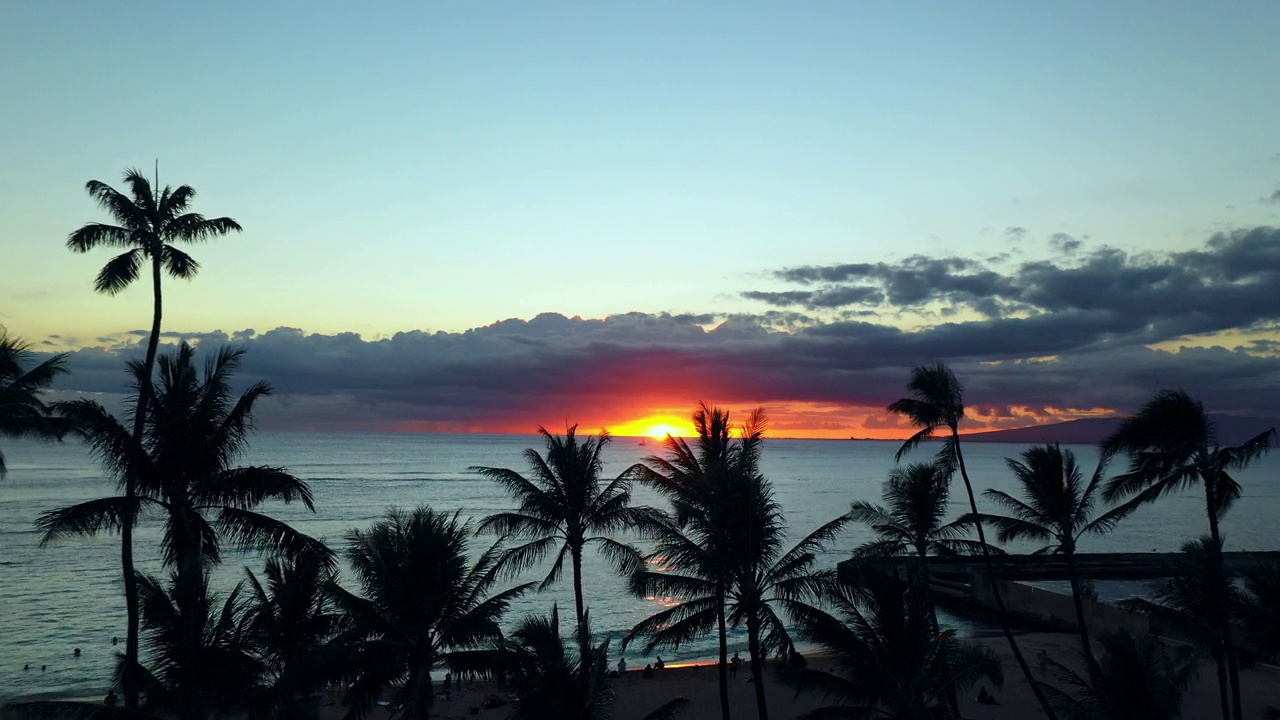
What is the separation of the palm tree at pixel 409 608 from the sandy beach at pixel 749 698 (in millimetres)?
13737

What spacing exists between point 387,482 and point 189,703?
134364mm

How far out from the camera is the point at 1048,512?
75.9 ft

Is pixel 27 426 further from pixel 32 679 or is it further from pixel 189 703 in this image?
pixel 32 679

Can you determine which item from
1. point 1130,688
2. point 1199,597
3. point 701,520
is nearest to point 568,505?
point 701,520

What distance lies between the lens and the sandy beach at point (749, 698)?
30.1m

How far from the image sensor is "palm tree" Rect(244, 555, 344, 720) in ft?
46.3

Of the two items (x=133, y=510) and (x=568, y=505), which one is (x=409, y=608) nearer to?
(x=133, y=510)

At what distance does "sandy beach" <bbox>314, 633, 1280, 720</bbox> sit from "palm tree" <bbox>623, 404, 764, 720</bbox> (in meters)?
9.76

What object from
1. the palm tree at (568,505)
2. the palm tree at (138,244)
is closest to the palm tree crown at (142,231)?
the palm tree at (138,244)

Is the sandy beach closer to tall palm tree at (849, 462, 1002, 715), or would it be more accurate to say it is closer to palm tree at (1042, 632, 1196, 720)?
tall palm tree at (849, 462, 1002, 715)

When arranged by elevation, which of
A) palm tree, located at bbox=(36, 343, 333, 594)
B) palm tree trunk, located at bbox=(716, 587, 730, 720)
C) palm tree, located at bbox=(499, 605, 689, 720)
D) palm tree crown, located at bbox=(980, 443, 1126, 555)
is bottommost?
palm tree trunk, located at bbox=(716, 587, 730, 720)

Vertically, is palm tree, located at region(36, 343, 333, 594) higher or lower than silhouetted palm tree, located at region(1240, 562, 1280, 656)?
higher

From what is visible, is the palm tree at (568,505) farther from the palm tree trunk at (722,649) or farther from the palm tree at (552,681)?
the palm tree at (552,681)

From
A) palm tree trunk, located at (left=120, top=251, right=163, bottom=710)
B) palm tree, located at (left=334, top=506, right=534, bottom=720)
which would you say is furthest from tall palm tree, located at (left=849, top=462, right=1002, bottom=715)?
palm tree trunk, located at (left=120, top=251, right=163, bottom=710)
